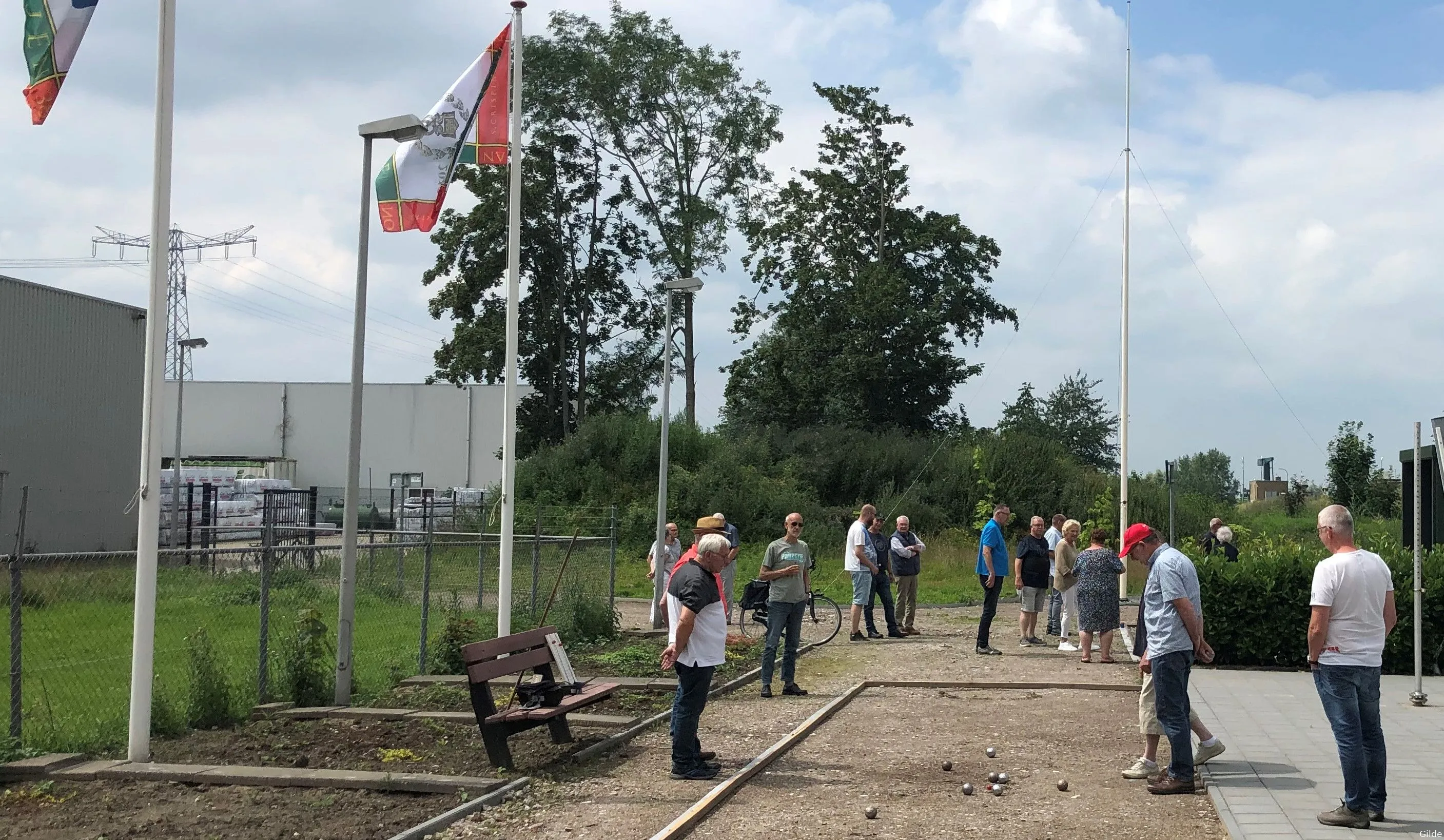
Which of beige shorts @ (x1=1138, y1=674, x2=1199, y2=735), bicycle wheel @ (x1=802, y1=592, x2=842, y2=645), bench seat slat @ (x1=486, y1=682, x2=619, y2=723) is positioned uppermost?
beige shorts @ (x1=1138, y1=674, x2=1199, y2=735)

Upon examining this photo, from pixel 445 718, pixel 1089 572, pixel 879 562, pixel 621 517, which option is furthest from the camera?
pixel 621 517

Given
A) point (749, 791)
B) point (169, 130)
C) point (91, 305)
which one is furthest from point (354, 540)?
point (91, 305)

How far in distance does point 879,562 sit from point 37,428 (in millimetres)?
23649

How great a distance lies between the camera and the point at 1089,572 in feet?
55.0

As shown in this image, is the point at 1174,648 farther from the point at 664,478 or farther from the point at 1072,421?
the point at 1072,421

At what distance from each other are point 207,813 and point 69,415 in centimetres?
2942

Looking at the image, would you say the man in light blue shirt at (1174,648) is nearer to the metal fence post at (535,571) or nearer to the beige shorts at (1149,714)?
the beige shorts at (1149,714)

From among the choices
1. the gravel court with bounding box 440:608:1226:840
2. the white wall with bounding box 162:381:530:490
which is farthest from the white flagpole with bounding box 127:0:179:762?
the white wall with bounding box 162:381:530:490

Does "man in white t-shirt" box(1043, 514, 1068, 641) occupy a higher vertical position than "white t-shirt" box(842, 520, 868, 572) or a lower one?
lower

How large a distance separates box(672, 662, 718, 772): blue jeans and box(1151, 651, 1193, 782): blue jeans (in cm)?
305

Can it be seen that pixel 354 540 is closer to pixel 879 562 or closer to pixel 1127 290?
pixel 879 562

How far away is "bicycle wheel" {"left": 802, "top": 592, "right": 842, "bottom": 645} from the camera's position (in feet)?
63.5

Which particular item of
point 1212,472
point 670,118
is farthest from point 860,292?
point 1212,472

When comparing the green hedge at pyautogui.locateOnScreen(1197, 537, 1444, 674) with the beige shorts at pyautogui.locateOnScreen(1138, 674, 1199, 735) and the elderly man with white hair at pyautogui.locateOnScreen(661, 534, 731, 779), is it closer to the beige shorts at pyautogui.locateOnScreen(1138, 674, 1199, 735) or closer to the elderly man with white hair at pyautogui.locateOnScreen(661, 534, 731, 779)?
the beige shorts at pyautogui.locateOnScreen(1138, 674, 1199, 735)
